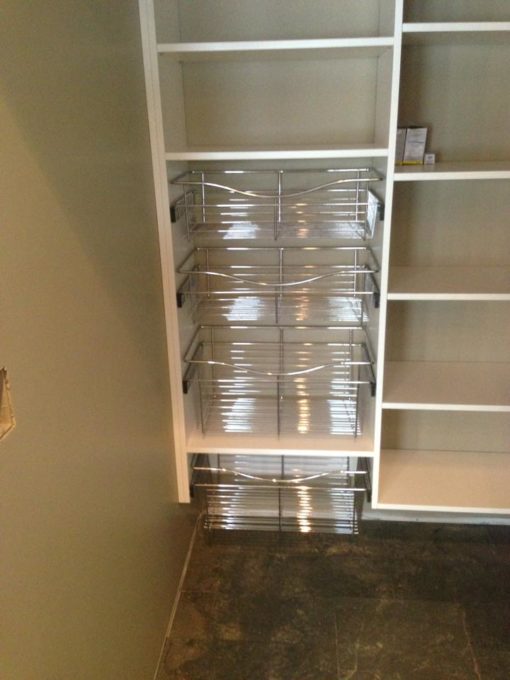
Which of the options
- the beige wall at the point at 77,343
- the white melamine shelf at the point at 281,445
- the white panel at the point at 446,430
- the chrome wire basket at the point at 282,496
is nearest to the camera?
the beige wall at the point at 77,343

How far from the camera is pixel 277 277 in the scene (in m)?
2.01

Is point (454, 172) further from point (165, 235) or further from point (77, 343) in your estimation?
point (77, 343)

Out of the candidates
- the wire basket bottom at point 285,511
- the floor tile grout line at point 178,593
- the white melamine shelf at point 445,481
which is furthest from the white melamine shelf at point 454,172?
the floor tile grout line at point 178,593

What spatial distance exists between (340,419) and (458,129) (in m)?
1.03

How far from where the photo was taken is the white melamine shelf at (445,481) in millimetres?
1878

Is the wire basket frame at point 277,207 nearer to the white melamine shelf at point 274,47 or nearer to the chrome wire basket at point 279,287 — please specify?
the chrome wire basket at point 279,287

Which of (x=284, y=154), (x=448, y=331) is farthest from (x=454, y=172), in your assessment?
(x=448, y=331)

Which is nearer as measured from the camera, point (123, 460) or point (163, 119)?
point (123, 460)

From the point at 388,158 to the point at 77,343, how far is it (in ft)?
3.14

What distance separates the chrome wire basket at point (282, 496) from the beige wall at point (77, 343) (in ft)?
2.24

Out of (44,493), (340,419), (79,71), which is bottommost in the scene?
(340,419)

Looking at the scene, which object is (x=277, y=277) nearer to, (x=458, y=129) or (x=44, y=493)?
(x=458, y=129)

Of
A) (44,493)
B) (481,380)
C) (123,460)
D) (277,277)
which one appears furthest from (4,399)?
(481,380)

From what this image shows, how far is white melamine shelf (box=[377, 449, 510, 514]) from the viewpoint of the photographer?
1.88 metres
